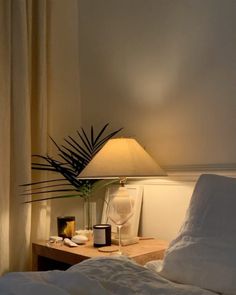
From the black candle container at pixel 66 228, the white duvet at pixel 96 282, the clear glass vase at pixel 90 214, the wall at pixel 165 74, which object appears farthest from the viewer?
the clear glass vase at pixel 90 214

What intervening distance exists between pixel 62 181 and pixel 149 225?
668 millimetres

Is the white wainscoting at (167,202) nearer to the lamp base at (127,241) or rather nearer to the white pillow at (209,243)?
the lamp base at (127,241)

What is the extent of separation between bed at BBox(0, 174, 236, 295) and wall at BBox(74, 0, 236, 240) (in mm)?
459

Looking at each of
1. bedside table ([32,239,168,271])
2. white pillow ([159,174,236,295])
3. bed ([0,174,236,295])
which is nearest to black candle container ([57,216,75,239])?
bedside table ([32,239,168,271])

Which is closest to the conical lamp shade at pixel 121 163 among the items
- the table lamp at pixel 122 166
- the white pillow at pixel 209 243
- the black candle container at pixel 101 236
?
the table lamp at pixel 122 166

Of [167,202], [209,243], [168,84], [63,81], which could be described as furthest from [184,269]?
[63,81]

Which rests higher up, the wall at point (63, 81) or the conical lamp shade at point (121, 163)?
the wall at point (63, 81)

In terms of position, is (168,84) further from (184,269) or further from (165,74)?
(184,269)

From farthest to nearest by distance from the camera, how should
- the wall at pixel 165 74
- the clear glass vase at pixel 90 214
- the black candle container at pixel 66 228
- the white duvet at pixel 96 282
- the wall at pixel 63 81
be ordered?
1. the wall at pixel 63 81
2. the clear glass vase at pixel 90 214
3. the black candle container at pixel 66 228
4. the wall at pixel 165 74
5. the white duvet at pixel 96 282

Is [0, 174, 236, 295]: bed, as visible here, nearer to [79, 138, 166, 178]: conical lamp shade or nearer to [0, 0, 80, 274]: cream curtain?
[79, 138, 166, 178]: conical lamp shade

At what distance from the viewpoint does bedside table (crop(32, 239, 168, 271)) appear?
1.67 metres

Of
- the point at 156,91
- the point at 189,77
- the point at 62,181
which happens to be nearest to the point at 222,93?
the point at 189,77

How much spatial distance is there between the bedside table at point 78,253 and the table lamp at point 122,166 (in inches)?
7.0

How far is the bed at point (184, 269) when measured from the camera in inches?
38.0
